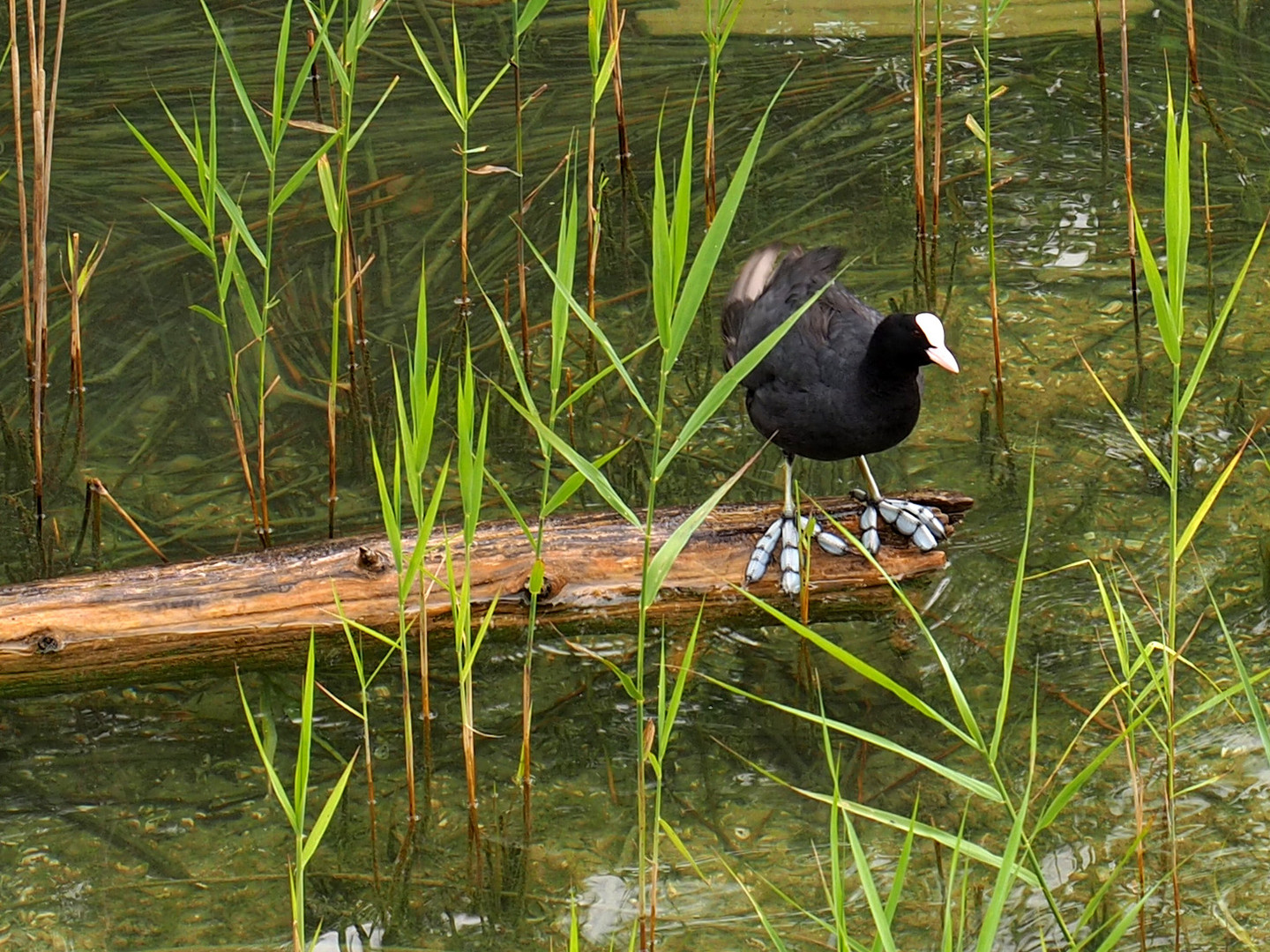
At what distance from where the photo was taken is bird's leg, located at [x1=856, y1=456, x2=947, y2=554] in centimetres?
335

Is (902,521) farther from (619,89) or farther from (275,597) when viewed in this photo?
(619,89)

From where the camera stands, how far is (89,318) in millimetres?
4820

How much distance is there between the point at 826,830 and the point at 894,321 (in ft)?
3.39

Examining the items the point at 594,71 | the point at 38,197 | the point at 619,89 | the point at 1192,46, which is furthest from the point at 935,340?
the point at 1192,46

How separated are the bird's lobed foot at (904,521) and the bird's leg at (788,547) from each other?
0.07m

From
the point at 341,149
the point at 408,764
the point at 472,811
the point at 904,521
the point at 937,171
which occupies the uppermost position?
the point at 341,149

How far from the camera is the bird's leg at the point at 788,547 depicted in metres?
3.26

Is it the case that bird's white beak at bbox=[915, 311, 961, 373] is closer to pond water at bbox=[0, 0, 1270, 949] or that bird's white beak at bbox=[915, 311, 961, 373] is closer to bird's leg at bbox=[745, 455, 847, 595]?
bird's leg at bbox=[745, 455, 847, 595]

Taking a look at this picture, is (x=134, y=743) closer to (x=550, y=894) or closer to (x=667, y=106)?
(x=550, y=894)

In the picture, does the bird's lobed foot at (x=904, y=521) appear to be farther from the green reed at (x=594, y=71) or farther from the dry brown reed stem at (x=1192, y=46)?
the dry brown reed stem at (x=1192, y=46)

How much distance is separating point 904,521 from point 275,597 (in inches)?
53.6

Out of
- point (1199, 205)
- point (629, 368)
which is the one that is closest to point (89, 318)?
point (629, 368)

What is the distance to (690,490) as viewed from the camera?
160 inches

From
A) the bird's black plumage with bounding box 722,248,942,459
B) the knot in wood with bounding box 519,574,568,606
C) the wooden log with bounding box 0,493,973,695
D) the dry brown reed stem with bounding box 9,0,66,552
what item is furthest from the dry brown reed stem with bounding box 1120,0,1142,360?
the dry brown reed stem with bounding box 9,0,66,552
